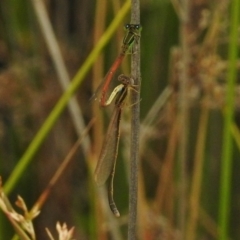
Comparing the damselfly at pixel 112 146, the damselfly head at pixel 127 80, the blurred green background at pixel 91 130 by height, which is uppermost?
the damselfly head at pixel 127 80

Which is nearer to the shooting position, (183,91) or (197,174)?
(183,91)

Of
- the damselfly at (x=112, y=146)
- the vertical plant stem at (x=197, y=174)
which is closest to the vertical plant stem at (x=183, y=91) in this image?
the vertical plant stem at (x=197, y=174)

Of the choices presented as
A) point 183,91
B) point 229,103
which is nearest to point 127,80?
point 229,103

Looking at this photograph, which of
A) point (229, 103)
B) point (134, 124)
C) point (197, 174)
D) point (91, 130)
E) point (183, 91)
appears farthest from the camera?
point (91, 130)

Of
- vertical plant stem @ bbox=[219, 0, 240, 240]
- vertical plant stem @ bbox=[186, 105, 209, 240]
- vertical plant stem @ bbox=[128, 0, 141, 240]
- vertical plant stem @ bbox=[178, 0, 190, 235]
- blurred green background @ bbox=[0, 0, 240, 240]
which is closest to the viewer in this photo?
vertical plant stem @ bbox=[128, 0, 141, 240]

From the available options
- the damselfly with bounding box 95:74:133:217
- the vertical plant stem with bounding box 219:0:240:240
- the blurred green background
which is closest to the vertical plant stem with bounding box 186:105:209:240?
the blurred green background

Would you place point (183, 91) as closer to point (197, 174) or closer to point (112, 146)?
point (197, 174)

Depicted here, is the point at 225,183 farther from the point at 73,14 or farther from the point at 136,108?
the point at 73,14

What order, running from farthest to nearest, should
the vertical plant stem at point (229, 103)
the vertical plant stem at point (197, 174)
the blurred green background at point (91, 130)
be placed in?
1. the blurred green background at point (91, 130)
2. the vertical plant stem at point (197, 174)
3. the vertical plant stem at point (229, 103)

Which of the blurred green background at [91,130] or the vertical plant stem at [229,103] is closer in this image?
the vertical plant stem at [229,103]

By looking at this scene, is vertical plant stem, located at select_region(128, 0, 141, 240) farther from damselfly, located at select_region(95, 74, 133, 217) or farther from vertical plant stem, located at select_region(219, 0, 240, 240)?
vertical plant stem, located at select_region(219, 0, 240, 240)

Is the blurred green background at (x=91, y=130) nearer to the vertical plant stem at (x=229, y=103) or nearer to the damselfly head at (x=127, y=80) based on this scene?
the vertical plant stem at (x=229, y=103)
